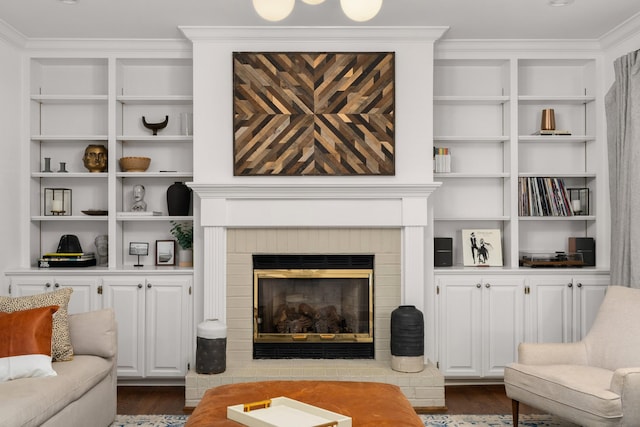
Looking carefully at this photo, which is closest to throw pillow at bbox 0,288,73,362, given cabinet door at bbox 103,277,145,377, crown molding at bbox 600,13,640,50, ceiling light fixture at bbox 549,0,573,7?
cabinet door at bbox 103,277,145,377

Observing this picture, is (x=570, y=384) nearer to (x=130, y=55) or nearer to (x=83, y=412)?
(x=83, y=412)

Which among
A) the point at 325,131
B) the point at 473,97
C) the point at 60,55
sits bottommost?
the point at 325,131

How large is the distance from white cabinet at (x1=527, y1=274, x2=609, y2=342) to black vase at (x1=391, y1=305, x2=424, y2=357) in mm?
988

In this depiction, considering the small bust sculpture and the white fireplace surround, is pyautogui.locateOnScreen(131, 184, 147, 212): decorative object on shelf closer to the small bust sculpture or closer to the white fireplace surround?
the small bust sculpture

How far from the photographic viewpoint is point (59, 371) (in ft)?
10.6

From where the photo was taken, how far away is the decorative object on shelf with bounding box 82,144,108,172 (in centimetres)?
476

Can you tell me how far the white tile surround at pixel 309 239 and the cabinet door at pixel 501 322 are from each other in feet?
1.72

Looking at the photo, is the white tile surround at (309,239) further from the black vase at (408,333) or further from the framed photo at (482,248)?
the framed photo at (482,248)

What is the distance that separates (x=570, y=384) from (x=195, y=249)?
2.71 m

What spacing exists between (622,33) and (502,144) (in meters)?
1.18

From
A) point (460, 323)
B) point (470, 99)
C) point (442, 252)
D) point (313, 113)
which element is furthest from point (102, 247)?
point (470, 99)

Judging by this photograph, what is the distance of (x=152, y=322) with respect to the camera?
4535 mm

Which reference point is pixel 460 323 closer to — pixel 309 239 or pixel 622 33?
pixel 309 239

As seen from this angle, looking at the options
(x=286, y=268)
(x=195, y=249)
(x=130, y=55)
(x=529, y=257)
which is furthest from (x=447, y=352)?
(x=130, y=55)
